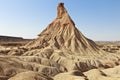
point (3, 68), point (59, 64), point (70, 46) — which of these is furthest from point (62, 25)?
point (3, 68)

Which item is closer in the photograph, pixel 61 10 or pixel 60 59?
pixel 60 59

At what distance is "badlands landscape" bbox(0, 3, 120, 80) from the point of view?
177 feet

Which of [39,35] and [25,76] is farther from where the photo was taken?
[39,35]

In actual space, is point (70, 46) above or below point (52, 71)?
above

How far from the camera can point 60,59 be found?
78.1m

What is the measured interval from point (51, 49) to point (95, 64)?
17644 millimetres

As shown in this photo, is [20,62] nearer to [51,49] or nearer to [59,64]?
[59,64]

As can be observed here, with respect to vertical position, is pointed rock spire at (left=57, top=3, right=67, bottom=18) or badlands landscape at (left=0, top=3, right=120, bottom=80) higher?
pointed rock spire at (left=57, top=3, right=67, bottom=18)

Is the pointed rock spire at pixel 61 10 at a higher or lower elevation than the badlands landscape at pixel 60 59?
higher

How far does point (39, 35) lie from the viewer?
112 metres

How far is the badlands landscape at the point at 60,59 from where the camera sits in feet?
177

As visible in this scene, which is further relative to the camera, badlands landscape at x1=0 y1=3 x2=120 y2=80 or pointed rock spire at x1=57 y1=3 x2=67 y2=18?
pointed rock spire at x1=57 y1=3 x2=67 y2=18

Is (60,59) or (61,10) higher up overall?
(61,10)

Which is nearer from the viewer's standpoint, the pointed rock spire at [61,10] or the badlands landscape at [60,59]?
the badlands landscape at [60,59]
